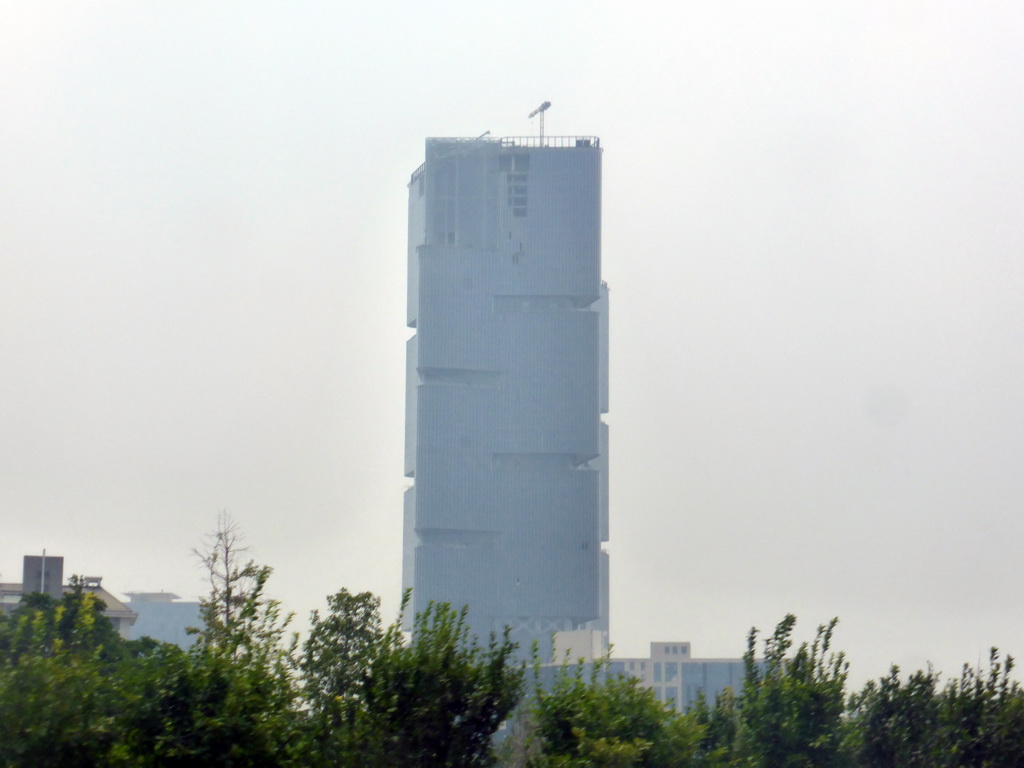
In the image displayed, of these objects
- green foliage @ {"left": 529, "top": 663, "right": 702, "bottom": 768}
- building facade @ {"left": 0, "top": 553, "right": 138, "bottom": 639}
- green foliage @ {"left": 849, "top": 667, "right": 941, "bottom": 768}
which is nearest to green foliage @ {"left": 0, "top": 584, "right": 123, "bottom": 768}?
green foliage @ {"left": 529, "top": 663, "right": 702, "bottom": 768}

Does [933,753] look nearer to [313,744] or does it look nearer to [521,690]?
[521,690]

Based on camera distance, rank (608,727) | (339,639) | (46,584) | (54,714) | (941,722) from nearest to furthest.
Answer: (54,714) < (608,727) < (941,722) < (339,639) < (46,584)

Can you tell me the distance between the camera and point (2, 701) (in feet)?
84.0

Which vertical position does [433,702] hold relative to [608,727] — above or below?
above

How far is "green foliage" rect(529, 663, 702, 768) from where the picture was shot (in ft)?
107

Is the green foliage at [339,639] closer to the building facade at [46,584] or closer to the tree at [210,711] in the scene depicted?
the tree at [210,711]

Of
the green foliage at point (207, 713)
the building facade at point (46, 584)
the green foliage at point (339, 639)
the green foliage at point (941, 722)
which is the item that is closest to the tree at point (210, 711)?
the green foliage at point (207, 713)

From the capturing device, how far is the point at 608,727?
111 ft

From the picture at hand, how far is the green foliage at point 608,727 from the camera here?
32.5 meters

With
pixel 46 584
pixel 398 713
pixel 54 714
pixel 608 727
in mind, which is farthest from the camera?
pixel 46 584

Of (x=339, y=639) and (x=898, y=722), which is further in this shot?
(x=339, y=639)

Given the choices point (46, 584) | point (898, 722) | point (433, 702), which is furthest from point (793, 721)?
point (46, 584)

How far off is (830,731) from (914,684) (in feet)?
20.6

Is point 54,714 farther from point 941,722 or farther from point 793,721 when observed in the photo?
point 941,722
